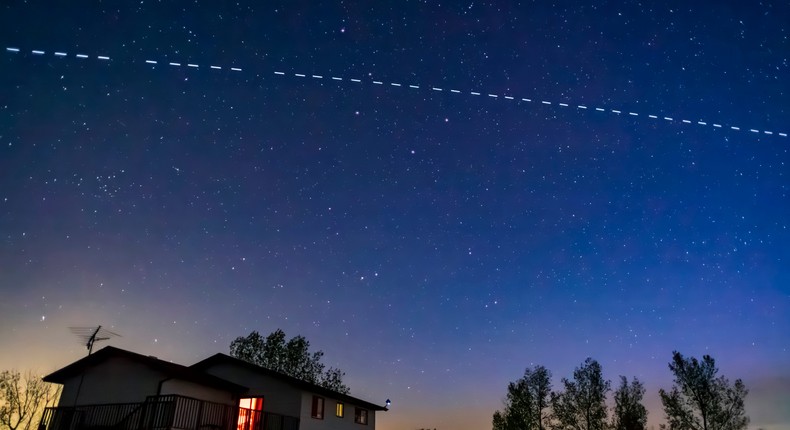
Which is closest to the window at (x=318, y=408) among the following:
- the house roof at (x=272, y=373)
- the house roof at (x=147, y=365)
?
the house roof at (x=272, y=373)

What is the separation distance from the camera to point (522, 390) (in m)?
58.2

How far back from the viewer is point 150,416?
2062 centimetres

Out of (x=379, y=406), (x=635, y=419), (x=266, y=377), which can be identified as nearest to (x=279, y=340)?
(x=379, y=406)

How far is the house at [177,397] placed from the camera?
69.9 feet

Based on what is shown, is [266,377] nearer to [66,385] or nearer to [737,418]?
[66,385]

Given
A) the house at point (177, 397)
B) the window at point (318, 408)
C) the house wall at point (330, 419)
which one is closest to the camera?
the house at point (177, 397)

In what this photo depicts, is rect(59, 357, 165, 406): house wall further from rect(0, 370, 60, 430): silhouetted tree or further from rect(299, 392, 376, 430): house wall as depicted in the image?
rect(0, 370, 60, 430): silhouetted tree

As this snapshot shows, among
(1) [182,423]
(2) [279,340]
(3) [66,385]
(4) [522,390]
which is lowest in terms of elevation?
(1) [182,423]

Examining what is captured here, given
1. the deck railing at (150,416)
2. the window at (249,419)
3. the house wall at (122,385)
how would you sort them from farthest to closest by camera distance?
the window at (249,419) → the house wall at (122,385) → the deck railing at (150,416)

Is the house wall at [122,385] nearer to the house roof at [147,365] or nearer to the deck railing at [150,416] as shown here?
the house roof at [147,365]

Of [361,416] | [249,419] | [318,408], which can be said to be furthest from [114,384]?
[361,416]

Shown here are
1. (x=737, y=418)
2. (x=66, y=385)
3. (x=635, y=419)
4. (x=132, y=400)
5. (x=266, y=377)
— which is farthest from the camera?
(x=635, y=419)

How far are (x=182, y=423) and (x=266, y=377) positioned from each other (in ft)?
24.2

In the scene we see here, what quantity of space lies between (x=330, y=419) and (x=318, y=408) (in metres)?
1.40
